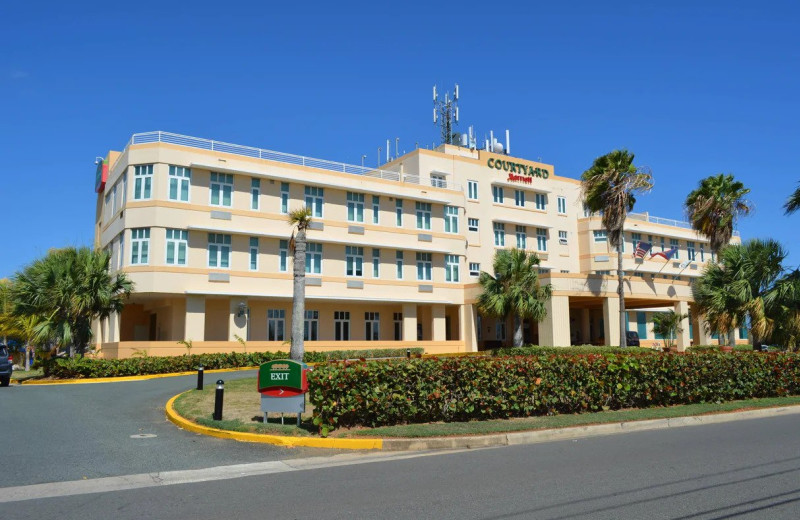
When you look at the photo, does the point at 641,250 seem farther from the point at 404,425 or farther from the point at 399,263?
the point at 404,425

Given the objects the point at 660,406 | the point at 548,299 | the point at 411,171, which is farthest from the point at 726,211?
the point at 660,406

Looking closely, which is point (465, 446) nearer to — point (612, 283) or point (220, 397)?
point (220, 397)

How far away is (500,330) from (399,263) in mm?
11231

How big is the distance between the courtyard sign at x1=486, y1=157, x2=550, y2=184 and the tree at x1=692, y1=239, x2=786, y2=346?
63.2 ft

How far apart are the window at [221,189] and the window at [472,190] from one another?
18.3 meters

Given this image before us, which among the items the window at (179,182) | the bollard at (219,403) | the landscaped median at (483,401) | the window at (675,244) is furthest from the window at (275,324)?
the window at (675,244)

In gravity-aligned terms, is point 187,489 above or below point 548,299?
below

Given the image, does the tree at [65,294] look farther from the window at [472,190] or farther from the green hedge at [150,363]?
the window at [472,190]

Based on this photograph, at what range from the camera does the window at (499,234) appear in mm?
48531

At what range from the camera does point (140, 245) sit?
109ft

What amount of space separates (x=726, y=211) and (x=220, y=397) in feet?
112

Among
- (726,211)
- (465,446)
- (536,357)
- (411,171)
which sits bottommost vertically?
(465,446)

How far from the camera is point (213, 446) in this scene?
1144 centimetres

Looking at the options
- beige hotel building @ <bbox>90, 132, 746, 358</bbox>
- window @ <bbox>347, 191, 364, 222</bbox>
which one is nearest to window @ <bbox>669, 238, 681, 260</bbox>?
beige hotel building @ <bbox>90, 132, 746, 358</bbox>
